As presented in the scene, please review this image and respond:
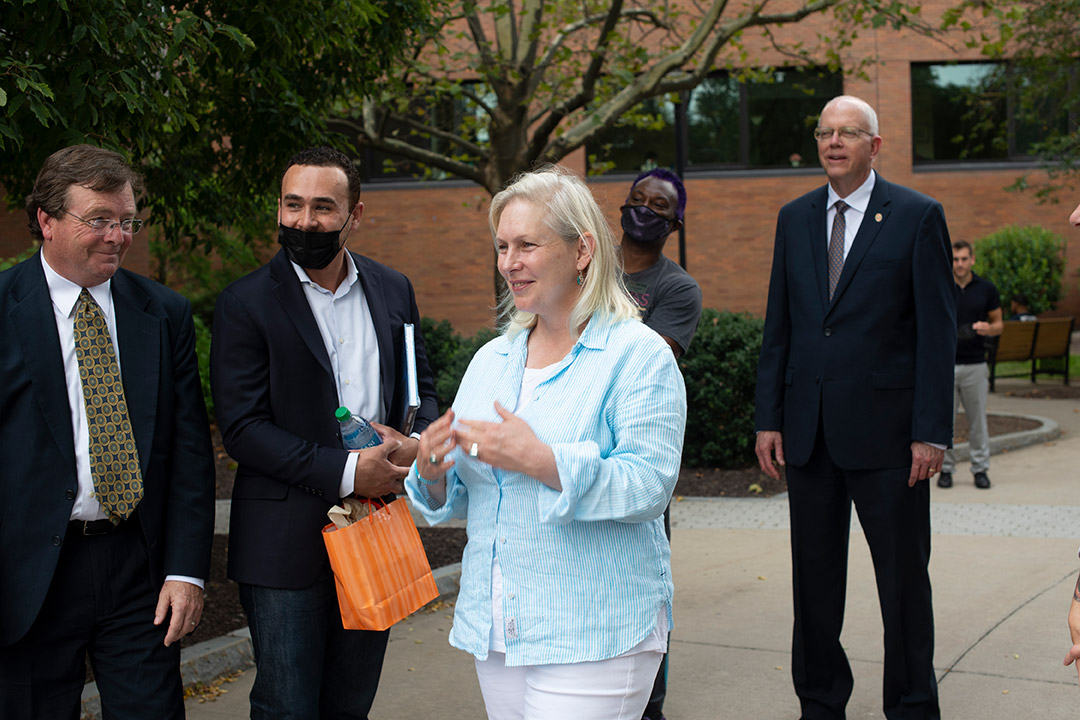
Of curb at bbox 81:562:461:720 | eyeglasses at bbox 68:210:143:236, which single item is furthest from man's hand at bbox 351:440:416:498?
curb at bbox 81:562:461:720

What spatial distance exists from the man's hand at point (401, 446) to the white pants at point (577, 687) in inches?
28.2

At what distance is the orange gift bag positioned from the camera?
9.74 ft

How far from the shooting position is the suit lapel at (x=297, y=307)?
10.4 feet

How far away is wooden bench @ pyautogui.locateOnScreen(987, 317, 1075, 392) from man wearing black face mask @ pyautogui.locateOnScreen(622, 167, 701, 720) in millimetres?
12348

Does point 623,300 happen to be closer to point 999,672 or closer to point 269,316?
point 269,316

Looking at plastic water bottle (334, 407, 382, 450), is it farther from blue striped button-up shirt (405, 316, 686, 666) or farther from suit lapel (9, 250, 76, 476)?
suit lapel (9, 250, 76, 476)

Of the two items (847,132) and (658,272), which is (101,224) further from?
(847,132)

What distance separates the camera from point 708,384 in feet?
31.6

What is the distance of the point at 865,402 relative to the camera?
407 centimetres

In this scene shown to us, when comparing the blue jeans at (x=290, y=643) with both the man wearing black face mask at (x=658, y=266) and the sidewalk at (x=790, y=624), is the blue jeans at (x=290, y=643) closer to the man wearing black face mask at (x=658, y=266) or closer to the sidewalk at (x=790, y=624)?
the sidewalk at (x=790, y=624)

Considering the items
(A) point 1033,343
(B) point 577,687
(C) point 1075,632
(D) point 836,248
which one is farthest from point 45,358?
(A) point 1033,343

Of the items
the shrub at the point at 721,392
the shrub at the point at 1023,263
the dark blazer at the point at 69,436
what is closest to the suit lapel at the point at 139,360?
the dark blazer at the point at 69,436

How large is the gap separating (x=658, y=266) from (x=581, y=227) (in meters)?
1.64

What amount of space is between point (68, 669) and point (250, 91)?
345 cm
